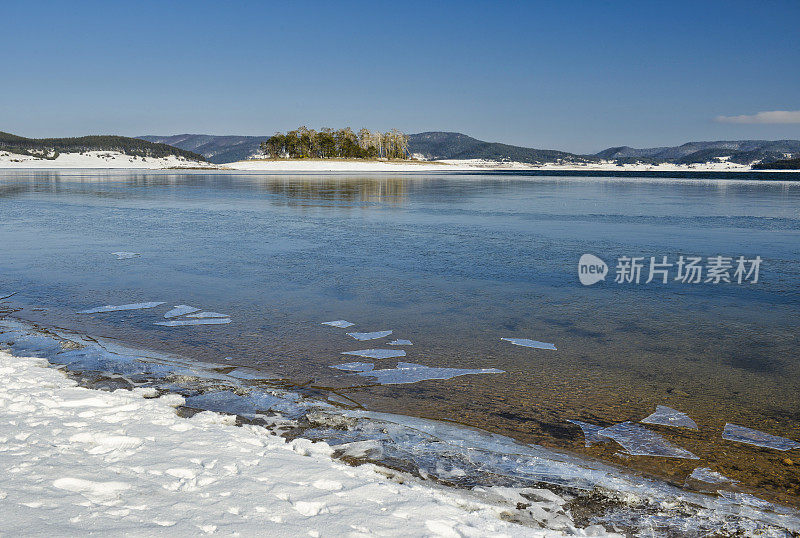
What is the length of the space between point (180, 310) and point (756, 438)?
6.71m

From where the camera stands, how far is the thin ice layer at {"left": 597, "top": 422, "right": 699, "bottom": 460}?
4223 millimetres

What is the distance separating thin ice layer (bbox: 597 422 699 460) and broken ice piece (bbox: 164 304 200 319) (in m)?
5.56

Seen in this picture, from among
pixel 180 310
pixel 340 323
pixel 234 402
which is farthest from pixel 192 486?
pixel 180 310

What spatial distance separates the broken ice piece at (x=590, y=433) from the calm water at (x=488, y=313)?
0.08 m

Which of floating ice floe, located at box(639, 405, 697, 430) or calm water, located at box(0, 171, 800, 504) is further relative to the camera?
calm water, located at box(0, 171, 800, 504)

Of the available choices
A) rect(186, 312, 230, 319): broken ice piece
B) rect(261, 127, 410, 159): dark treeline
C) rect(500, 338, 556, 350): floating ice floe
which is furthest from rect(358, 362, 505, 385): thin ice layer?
rect(261, 127, 410, 159): dark treeline

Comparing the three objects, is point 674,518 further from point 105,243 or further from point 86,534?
point 105,243

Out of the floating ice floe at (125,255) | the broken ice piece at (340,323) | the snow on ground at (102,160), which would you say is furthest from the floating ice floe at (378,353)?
the snow on ground at (102,160)

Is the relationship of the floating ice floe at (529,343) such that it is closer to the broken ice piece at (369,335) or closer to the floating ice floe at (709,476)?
the broken ice piece at (369,335)

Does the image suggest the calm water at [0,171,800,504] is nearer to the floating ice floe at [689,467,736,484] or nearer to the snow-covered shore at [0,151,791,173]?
the floating ice floe at [689,467,736,484]

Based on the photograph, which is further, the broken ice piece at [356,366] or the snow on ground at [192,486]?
the broken ice piece at [356,366]

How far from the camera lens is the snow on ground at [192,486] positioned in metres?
2.95

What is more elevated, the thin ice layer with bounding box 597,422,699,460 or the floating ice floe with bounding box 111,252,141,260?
the floating ice floe with bounding box 111,252,141,260

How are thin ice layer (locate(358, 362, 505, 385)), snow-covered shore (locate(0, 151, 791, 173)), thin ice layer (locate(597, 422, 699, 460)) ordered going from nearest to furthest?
1. thin ice layer (locate(597, 422, 699, 460))
2. thin ice layer (locate(358, 362, 505, 385))
3. snow-covered shore (locate(0, 151, 791, 173))
